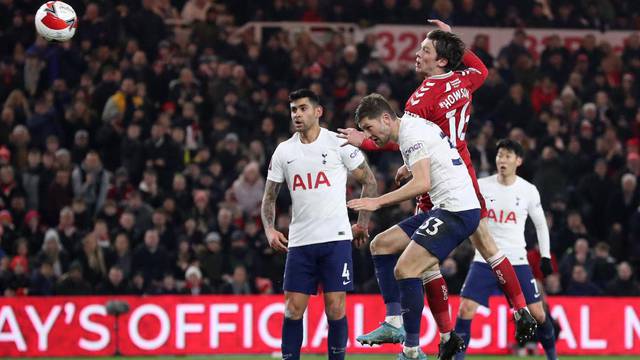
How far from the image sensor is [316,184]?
41.7ft

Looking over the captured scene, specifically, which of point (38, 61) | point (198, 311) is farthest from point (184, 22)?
point (198, 311)

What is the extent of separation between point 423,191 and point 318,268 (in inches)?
75.9

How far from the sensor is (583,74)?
24.5 meters

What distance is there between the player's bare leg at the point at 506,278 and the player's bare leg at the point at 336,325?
1.42 m

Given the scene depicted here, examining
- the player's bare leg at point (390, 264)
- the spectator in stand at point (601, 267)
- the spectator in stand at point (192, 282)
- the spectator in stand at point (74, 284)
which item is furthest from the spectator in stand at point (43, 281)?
the spectator in stand at point (601, 267)

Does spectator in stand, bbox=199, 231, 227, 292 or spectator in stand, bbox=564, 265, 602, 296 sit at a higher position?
spectator in stand, bbox=199, 231, 227, 292

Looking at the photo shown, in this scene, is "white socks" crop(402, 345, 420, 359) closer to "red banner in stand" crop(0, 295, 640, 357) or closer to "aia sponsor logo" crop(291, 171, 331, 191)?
"aia sponsor logo" crop(291, 171, 331, 191)

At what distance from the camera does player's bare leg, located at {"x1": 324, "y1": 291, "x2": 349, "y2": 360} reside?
492 inches

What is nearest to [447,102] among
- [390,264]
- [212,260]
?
[390,264]

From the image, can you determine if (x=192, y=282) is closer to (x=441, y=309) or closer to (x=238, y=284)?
(x=238, y=284)

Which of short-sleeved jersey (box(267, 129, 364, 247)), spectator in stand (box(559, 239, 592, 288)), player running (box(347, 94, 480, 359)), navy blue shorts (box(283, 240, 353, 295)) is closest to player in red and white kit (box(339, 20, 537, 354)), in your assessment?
player running (box(347, 94, 480, 359))

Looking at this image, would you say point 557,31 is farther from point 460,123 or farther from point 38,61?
point 460,123

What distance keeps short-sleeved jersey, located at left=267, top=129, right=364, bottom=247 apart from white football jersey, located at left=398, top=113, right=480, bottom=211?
1184mm

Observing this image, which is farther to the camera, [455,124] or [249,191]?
[249,191]
